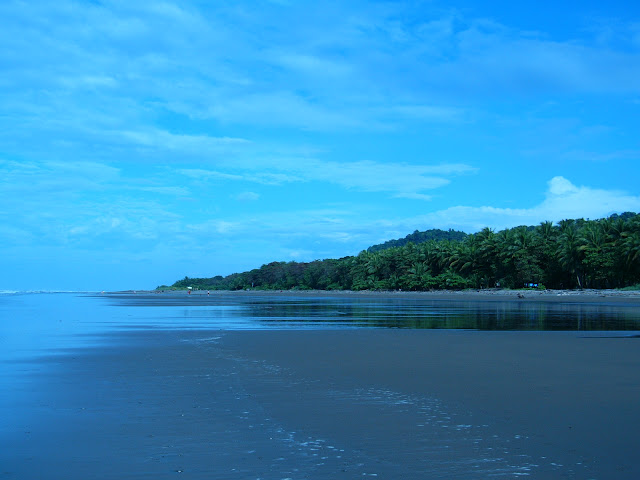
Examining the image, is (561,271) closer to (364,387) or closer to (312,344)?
(312,344)

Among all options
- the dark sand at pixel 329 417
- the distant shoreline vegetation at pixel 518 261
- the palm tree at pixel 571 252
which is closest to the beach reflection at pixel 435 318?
the dark sand at pixel 329 417

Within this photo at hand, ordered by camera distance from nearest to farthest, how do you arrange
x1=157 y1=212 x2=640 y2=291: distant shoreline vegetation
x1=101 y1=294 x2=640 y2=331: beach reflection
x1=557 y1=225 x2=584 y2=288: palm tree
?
x1=101 y1=294 x2=640 y2=331: beach reflection < x1=157 y1=212 x2=640 y2=291: distant shoreline vegetation < x1=557 y1=225 x2=584 y2=288: palm tree

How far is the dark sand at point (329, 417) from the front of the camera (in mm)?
7125

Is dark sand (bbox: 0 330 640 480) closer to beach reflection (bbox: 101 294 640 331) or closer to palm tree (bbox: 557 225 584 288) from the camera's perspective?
beach reflection (bbox: 101 294 640 331)

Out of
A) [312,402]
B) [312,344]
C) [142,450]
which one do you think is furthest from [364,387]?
[312,344]

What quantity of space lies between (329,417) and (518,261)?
8907 cm

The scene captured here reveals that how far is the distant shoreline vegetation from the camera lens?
80.6 meters

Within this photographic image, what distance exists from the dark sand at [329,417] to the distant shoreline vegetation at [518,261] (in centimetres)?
6803

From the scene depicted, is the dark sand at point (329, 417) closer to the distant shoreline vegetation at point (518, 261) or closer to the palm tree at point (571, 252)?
the distant shoreline vegetation at point (518, 261)

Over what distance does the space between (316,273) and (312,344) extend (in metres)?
143

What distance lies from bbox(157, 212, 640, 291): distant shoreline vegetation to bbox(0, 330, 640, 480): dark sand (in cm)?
6803

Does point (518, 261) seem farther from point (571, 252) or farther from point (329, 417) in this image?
point (329, 417)

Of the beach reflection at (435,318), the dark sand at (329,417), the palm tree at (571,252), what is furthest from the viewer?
the palm tree at (571,252)

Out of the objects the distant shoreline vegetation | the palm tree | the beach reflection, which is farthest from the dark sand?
the palm tree
